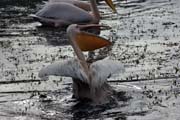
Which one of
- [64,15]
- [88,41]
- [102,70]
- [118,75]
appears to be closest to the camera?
[102,70]

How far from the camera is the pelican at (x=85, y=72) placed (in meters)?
7.23

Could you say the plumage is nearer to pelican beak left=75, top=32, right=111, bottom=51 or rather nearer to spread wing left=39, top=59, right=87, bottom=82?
pelican beak left=75, top=32, right=111, bottom=51

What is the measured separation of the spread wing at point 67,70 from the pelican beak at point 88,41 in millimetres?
806

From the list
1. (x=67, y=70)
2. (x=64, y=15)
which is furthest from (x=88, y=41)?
(x=64, y=15)

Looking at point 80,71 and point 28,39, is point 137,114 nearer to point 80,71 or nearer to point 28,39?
point 80,71

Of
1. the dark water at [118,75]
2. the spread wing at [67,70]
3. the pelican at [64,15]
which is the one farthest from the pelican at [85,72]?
the pelican at [64,15]

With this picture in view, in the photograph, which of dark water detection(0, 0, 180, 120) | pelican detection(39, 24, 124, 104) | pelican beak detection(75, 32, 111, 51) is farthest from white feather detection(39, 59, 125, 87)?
pelican beak detection(75, 32, 111, 51)

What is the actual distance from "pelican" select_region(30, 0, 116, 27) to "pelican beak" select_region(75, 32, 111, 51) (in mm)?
5524

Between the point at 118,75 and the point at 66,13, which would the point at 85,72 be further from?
the point at 66,13

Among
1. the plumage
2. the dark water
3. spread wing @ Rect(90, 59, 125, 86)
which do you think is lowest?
the dark water

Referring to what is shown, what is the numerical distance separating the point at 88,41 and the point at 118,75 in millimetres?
1029

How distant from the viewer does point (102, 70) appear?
733cm

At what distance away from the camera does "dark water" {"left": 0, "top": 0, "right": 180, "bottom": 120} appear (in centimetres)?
720

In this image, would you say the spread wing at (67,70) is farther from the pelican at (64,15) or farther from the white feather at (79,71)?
the pelican at (64,15)
